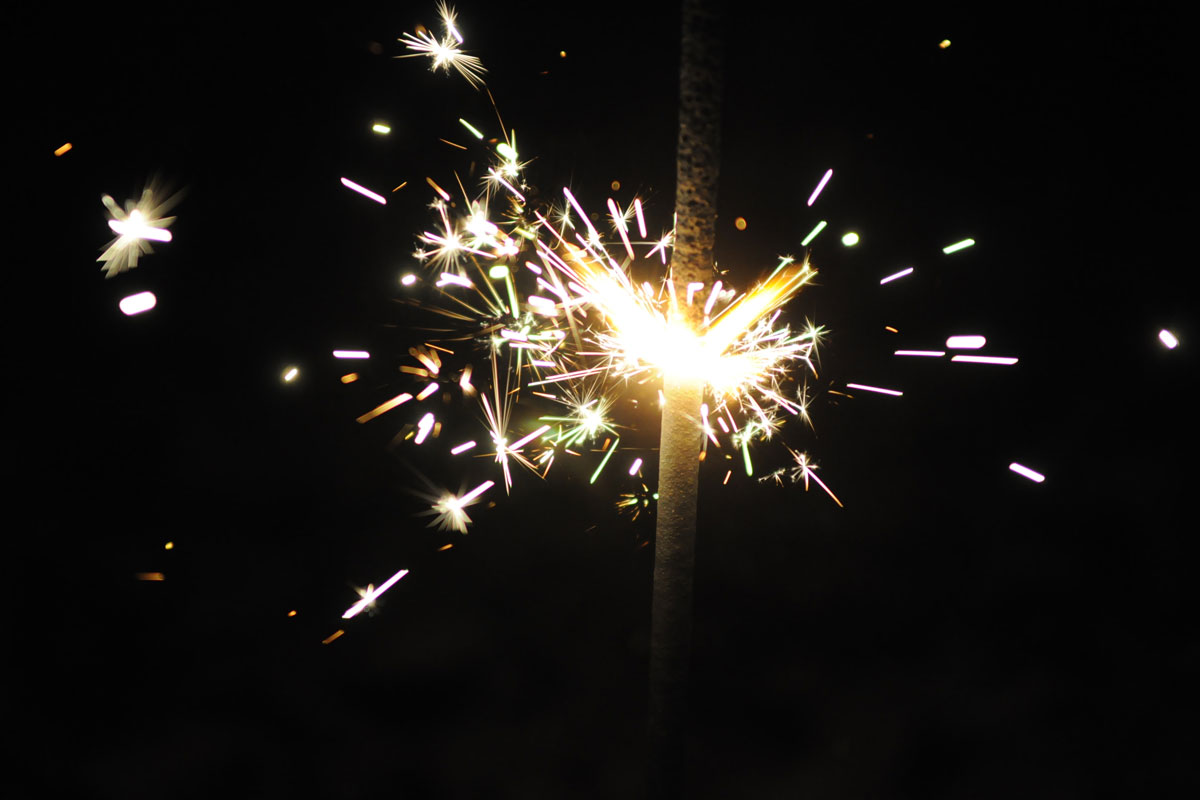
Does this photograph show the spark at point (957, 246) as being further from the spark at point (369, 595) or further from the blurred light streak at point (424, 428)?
the spark at point (369, 595)

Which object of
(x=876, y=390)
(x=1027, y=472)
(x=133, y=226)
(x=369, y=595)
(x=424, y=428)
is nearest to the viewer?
(x=133, y=226)

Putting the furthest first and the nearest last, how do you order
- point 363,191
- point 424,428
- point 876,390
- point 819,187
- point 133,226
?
1. point 876,390
2. point 819,187
3. point 424,428
4. point 363,191
5. point 133,226

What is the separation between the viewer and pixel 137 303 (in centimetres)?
300

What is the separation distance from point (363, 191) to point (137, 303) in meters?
1.42

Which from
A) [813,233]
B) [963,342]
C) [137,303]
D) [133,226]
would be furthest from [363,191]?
A: [963,342]

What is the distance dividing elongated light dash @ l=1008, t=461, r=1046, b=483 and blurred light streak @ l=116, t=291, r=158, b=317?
6.72 m

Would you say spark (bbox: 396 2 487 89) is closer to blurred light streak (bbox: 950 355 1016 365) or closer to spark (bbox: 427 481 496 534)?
spark (bbox: 427 481 496 534)

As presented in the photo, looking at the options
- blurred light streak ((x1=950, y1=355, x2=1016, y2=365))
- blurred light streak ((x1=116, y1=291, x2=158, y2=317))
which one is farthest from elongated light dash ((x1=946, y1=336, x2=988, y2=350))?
blurred light streak ((x1=116, y1=291, x2=158, y2=317))

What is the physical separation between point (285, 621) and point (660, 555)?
3189mm

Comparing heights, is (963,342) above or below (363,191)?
above

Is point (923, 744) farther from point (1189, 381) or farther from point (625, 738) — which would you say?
point (1189, 381)

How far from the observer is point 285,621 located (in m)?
3.78

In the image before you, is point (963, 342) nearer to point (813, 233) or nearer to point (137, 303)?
point (813, 233)

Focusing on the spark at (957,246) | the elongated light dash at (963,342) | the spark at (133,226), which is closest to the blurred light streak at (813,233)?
the spark at (957,246)
